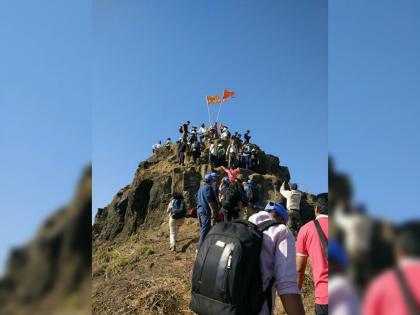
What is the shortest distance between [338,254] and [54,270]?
0.73 m

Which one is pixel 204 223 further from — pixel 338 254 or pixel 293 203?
pixel 338 254

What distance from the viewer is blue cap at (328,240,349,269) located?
2.76 feet

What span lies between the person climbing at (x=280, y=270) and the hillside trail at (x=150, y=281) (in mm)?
4081

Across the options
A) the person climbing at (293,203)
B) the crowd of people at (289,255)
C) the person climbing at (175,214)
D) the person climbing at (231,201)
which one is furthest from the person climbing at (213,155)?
the crowd of people at (289,255)

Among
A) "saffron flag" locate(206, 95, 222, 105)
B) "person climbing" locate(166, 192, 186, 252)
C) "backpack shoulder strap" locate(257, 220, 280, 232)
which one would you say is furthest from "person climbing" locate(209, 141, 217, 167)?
"backpack shoulder strap" locate(257, 220, 280, 232)

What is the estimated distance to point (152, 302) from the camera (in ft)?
22.2

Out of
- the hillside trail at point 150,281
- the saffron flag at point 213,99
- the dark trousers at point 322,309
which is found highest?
the saffron flag at point 213,99

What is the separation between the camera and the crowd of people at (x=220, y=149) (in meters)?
19.2

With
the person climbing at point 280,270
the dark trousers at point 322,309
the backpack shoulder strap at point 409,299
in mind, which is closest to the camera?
the backpack shoulder strap at point 409,299

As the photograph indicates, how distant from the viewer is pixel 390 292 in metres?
0.73

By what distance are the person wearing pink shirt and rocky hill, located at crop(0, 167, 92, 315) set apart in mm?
759

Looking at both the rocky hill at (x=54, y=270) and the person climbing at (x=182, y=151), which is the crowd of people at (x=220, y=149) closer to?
the person climbing at (x=182, y=151)

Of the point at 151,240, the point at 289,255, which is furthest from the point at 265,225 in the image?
the point at 151,240

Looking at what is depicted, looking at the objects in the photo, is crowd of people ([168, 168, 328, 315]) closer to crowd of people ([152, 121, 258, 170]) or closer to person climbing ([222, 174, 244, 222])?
person climbing ([222, 174, 244, 222])
